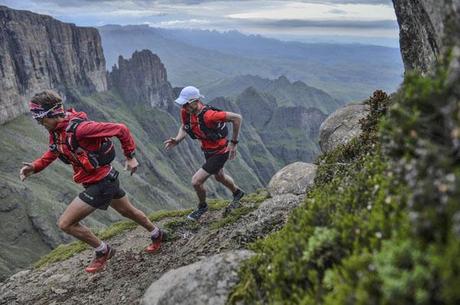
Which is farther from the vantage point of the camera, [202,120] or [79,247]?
[79,247]

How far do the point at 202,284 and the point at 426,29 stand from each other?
22.0 feet

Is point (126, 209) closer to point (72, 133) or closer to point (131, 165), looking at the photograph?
point (131, 165)

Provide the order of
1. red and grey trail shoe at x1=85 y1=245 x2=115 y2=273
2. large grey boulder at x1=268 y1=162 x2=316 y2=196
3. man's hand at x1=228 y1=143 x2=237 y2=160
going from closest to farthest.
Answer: red and grey trail shoe at x1=85 y1=245 x2=115 y2=273, man's hand at x1=228 y1=143 x2=237 y2=160, large grey boulder at x1=268 y1=162 x2=316 y2=196

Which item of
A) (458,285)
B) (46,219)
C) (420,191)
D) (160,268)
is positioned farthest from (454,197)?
(46,219)

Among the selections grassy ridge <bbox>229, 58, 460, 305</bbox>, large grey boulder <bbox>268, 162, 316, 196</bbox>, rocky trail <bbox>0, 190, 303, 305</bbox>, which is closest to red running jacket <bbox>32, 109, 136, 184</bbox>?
rocky trail <bbox>0, 190, 303, 305</bbox>

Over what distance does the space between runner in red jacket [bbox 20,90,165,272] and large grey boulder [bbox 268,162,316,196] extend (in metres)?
5.78

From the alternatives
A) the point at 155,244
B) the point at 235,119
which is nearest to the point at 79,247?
the point at 155,244

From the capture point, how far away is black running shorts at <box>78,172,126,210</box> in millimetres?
10836

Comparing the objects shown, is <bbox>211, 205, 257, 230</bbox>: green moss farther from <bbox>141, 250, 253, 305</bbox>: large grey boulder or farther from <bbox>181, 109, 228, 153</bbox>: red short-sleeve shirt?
<bbox>141, 250, 253, 305</bbox>: large grey boulder

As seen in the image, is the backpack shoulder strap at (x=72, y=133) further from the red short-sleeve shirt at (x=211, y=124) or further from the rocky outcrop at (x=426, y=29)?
the rocky outcrop at (x=426, y=29)

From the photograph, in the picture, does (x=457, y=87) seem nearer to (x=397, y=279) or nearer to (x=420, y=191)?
(x=420, y=191)

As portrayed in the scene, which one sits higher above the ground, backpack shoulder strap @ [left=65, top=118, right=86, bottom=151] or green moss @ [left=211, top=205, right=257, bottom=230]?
backpack shoulder strap @ [left=65, top=118, right=86, bottom=151]

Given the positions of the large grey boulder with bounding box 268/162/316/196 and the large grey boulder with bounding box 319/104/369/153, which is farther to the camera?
the large grey boulder with bounding box 319/104/369/153

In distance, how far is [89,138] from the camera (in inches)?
404
